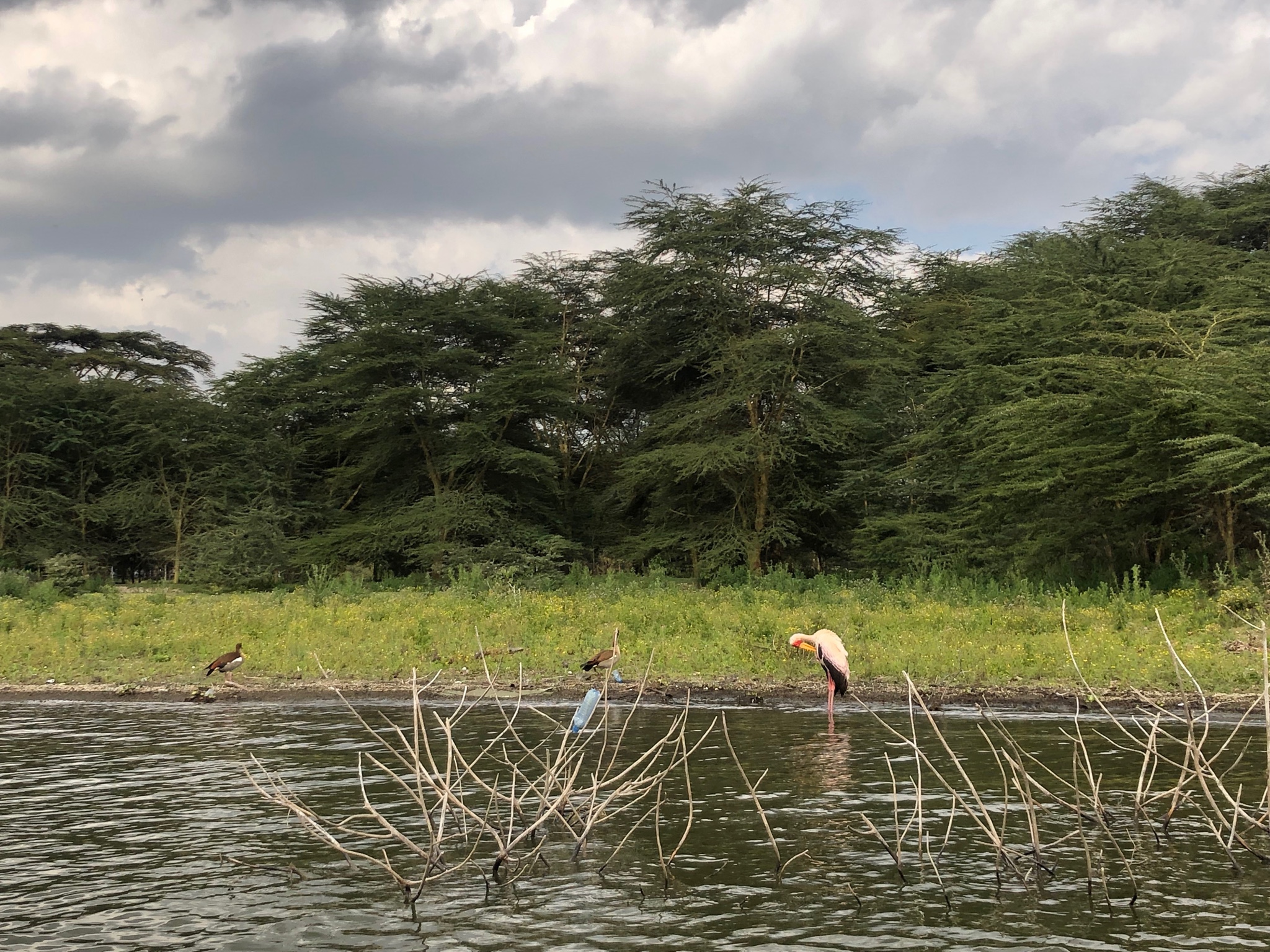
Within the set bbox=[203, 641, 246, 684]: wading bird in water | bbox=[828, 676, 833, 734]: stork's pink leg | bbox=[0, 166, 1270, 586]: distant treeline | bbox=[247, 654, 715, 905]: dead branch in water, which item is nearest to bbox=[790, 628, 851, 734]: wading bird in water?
bbox=[828, 676, 833, 734]: stork's pink leg

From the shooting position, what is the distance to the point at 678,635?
20.4 m

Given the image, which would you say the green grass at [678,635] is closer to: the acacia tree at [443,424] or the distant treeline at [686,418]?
the distant treeline at [686,418]

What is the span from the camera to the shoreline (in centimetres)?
1523

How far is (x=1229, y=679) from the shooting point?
14.9 meters

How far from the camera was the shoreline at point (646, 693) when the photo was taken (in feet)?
50.0

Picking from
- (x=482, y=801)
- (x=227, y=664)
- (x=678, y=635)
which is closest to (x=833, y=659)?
(x=482, y=801)

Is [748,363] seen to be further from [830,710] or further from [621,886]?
[621,886]

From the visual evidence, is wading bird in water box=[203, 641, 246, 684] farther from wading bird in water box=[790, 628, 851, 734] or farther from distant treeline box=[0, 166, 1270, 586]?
distant treeline box=[0, 166, 1270, 586]

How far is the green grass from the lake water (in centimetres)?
543

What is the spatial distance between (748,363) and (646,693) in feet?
63.6

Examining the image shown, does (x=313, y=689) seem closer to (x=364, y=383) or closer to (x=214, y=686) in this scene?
(x=214, y=686)

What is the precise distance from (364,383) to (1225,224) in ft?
94.4

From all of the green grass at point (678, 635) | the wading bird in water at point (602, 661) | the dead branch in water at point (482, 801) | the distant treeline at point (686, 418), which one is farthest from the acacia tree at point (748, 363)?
the dead branch in water at point (482, 801)

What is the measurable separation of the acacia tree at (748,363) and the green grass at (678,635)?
9504 mm
